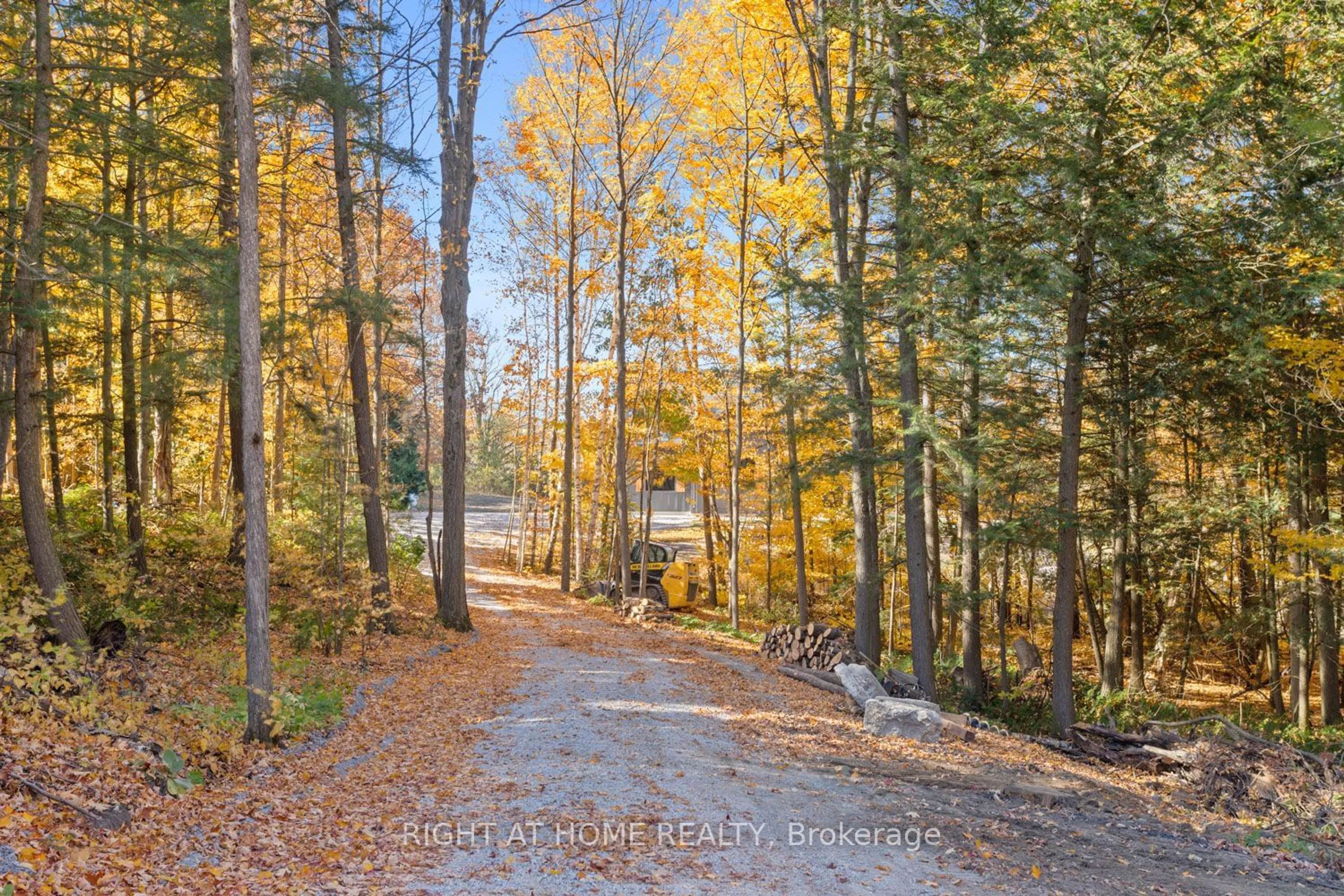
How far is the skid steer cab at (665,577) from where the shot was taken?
22.4 m

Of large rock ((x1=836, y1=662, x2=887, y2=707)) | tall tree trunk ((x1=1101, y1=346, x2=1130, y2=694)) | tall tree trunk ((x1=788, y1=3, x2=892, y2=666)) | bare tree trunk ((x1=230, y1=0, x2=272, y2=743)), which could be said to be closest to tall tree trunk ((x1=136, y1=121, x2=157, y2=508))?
bare tree trunk ((x1=230, y1=0, x2=272, y2=743))

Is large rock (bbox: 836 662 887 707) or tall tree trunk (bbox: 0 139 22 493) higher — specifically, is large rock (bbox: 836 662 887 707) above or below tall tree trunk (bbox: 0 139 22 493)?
below

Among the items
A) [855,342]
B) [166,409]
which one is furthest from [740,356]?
[166,409]

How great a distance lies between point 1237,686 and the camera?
20.0m

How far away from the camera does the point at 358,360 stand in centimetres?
1319

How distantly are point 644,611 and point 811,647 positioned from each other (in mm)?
5901

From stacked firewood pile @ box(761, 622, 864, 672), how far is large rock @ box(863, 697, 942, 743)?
3.04 metres

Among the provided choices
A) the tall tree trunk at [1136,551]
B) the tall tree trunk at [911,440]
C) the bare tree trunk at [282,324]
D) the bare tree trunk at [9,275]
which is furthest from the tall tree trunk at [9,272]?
the tall tree trunk at [1136,551]

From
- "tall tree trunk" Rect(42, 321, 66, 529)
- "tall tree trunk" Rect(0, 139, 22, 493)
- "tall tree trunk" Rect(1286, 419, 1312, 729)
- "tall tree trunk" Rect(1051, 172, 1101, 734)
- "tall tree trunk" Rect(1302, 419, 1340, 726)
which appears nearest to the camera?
"tall tree trunk" Rect(0, 139, 22, 493)

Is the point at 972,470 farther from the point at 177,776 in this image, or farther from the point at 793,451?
the point at 177,776

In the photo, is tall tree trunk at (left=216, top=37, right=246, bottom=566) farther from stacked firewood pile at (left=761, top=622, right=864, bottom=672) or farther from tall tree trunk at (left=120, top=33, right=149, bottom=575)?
stacked firewood pile at (left=761, top=622, right=864, bottom=672)

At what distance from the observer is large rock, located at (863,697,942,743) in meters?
9.60

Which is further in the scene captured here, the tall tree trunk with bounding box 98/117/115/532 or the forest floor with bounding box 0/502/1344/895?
the tall tree trunk with bounding box 98/117/115/532

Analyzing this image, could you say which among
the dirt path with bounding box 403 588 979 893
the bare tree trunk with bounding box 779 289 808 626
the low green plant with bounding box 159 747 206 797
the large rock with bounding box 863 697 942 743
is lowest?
the large rock with bounding box 863 697 942 743
